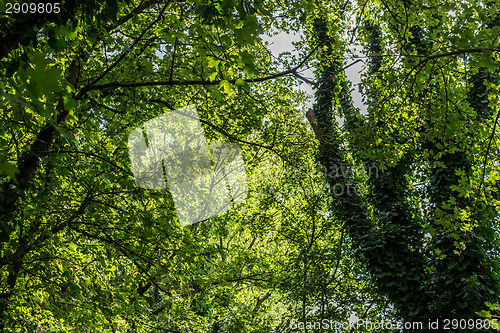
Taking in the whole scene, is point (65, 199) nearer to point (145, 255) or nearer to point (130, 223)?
point (130, 223)

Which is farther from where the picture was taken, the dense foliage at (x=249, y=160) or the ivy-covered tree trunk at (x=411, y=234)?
the ivy-covered tree trunk at (x=411, y=234)

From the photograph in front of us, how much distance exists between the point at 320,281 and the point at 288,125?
2.74 meters

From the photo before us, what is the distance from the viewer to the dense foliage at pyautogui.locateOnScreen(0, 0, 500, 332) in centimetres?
325

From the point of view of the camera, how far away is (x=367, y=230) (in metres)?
7.64

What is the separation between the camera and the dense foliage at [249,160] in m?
3.25

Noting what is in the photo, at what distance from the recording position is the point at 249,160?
27.3 feet
